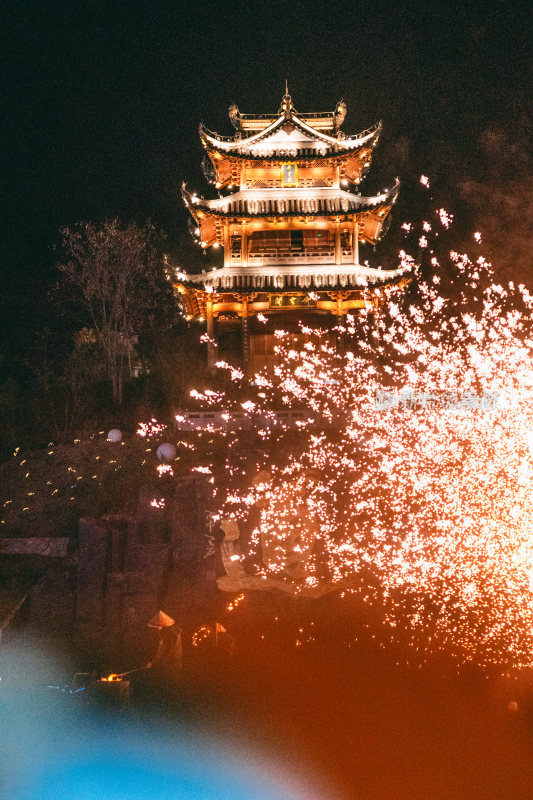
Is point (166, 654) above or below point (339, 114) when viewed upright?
below

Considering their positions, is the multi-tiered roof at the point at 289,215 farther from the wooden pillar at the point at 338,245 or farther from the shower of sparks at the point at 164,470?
the shower of sparks at the point at 164,470


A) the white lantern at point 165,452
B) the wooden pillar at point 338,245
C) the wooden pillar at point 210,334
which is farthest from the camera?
the wooden pillar at point 338,245

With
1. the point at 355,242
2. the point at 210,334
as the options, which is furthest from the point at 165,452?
the point at 355,242

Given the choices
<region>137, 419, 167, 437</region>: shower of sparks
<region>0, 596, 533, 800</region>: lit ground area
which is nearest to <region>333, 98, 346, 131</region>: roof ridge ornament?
<region>137, 419, 167, 437</region>: shower of sparks

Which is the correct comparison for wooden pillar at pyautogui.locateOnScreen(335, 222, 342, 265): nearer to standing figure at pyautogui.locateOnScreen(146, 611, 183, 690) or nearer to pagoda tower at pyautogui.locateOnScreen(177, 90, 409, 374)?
pagoda tower at pyautogui.locateOnScreen(177, 90, 409, 374)

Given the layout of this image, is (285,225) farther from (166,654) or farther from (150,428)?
(166,654)

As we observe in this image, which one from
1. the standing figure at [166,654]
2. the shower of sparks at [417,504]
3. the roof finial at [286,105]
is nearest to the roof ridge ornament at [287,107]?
the roof finial at [286,105]

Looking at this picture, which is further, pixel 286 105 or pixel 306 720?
pixel 286 105

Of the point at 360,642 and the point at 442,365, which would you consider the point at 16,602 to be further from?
the point at 442,365

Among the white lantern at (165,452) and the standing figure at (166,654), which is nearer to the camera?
the standing figure at (166,654)
